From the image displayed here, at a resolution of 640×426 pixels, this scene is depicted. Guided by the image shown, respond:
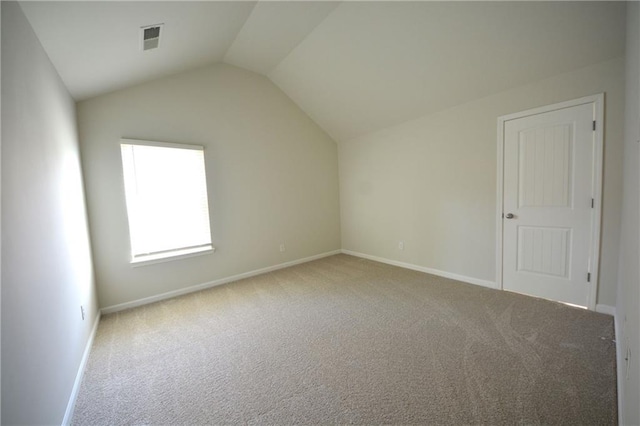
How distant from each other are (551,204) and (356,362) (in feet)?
8.70

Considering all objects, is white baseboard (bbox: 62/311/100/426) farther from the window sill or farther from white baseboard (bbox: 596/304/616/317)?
white baseboard (bbox: 596/304/616/317)

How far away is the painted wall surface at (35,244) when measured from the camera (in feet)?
3.62

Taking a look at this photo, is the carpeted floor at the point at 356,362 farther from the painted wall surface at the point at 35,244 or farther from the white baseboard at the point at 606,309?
the painted wall surface at the point at 35,244

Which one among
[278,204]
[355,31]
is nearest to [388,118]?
[355,31]

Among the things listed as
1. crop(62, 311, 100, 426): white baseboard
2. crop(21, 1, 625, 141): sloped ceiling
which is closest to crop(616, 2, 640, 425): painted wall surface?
crop(21, 1, 625, 141): sloped ceiling

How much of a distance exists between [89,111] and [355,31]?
10.1ft

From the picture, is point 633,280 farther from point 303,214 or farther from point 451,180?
point 303,214

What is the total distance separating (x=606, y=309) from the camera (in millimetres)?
2420

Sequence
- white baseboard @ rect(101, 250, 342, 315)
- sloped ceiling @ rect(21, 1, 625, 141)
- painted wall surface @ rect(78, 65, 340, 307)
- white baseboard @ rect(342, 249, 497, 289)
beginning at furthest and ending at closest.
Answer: white baseboard @ rect(342, 249, 497, 289) → white baseboard @ rect(101, 250, 342, 315) → painted wall surface @ rect(78, 65, 340, 307) → sloped ceiling @ rect(21, 1, 625, 141)

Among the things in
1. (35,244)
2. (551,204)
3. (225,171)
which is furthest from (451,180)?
(35,244)

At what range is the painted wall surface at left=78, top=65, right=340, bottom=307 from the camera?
2895mm

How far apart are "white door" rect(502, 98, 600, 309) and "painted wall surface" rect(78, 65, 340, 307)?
2.99 m

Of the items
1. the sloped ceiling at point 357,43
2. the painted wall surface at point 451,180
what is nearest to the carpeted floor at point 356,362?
the painted wall surface at point 451,180

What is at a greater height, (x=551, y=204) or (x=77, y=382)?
(x=551, y=204)
